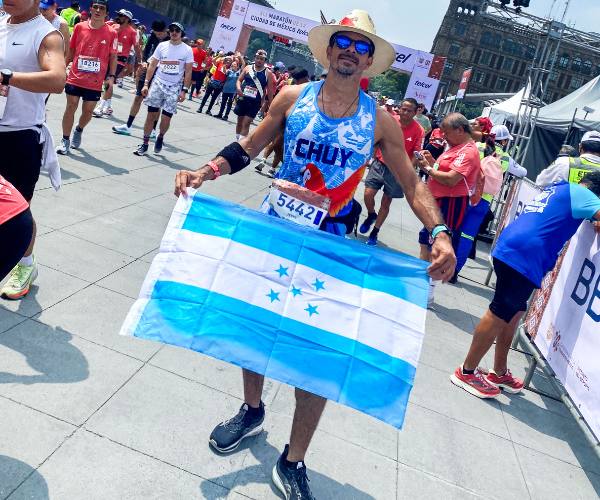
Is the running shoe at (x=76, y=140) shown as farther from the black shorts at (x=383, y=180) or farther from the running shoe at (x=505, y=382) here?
the running shoe at (x=505, y=382)

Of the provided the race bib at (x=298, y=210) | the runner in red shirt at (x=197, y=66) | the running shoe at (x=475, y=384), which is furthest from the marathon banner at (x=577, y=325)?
the runner in red shirt at (x=197, y=66)

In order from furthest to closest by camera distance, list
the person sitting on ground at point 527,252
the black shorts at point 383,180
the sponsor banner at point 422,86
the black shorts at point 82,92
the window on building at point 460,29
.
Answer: the window on building at point 460,29 < the sponsor banner at point 422,86 < the black shorts at point 383,180 < the black shorts at point 82,92 < the person sitting on ground at point 527,252

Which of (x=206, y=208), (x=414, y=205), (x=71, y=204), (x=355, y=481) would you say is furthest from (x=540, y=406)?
(x=71, y=204)

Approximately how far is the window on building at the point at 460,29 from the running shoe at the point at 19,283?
11959cm

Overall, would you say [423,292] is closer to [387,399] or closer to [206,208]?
[387,399]

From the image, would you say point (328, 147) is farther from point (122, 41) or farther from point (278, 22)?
point (278, 22)

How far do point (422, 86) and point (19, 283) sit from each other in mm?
28399

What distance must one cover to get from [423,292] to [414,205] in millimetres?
478

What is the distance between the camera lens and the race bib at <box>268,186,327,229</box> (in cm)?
282

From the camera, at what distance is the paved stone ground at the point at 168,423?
262cm

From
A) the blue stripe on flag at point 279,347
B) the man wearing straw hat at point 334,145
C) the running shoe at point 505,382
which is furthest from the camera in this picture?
the running shoe at point 505,382

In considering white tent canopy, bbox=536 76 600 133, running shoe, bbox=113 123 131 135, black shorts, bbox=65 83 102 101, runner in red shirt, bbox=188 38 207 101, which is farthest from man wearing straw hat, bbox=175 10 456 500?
runner in red shirt, bbox=188 38 207 101

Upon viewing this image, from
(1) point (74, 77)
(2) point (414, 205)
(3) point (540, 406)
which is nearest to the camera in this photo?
(2) point (414, 205)

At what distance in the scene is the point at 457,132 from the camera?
19.9ft
